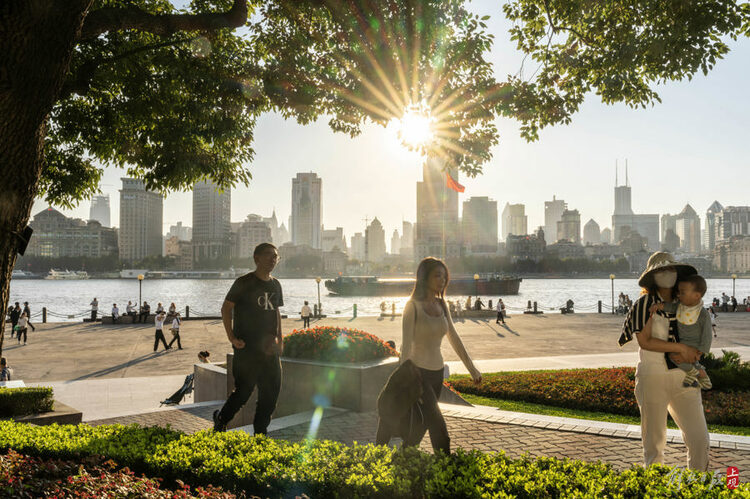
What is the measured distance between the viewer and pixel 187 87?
782 centimetres

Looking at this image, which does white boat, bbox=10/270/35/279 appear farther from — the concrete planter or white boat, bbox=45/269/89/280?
the concrete planter

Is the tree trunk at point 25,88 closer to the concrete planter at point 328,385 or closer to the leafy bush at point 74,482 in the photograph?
the leafy bush at point 74,482

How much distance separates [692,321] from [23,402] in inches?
289

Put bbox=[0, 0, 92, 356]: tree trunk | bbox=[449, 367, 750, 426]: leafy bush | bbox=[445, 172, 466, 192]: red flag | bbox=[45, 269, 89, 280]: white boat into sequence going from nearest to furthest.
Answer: bbox=[0, 0, 92, 356]: tree trunk < bbox=[449, 367, 750, 426]: leafy bush < bbox=[445, 172, 466, 192]: red flag < bbox=[45, 269, 89, 280]: white boat

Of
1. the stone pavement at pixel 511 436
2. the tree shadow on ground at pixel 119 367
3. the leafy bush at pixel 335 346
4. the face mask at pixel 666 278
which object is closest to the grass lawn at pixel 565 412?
the stone pavement at pixel 511 436

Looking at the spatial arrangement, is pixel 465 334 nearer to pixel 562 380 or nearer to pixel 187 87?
pixel 562 380

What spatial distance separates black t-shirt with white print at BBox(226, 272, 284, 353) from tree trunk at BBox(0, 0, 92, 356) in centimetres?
195

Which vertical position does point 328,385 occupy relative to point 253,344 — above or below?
below

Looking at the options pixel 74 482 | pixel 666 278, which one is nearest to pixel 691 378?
pixel 666 278

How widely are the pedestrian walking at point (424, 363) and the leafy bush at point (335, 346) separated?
343 centimetres

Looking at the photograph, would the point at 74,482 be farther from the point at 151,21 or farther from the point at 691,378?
the point at 691,378

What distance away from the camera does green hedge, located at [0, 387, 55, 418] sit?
21.2ft

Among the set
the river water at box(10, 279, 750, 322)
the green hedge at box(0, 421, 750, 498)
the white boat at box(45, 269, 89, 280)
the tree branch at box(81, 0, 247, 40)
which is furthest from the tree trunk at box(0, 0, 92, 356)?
the white boat at box(45, 269, 89, 280)

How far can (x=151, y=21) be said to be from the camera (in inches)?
189
